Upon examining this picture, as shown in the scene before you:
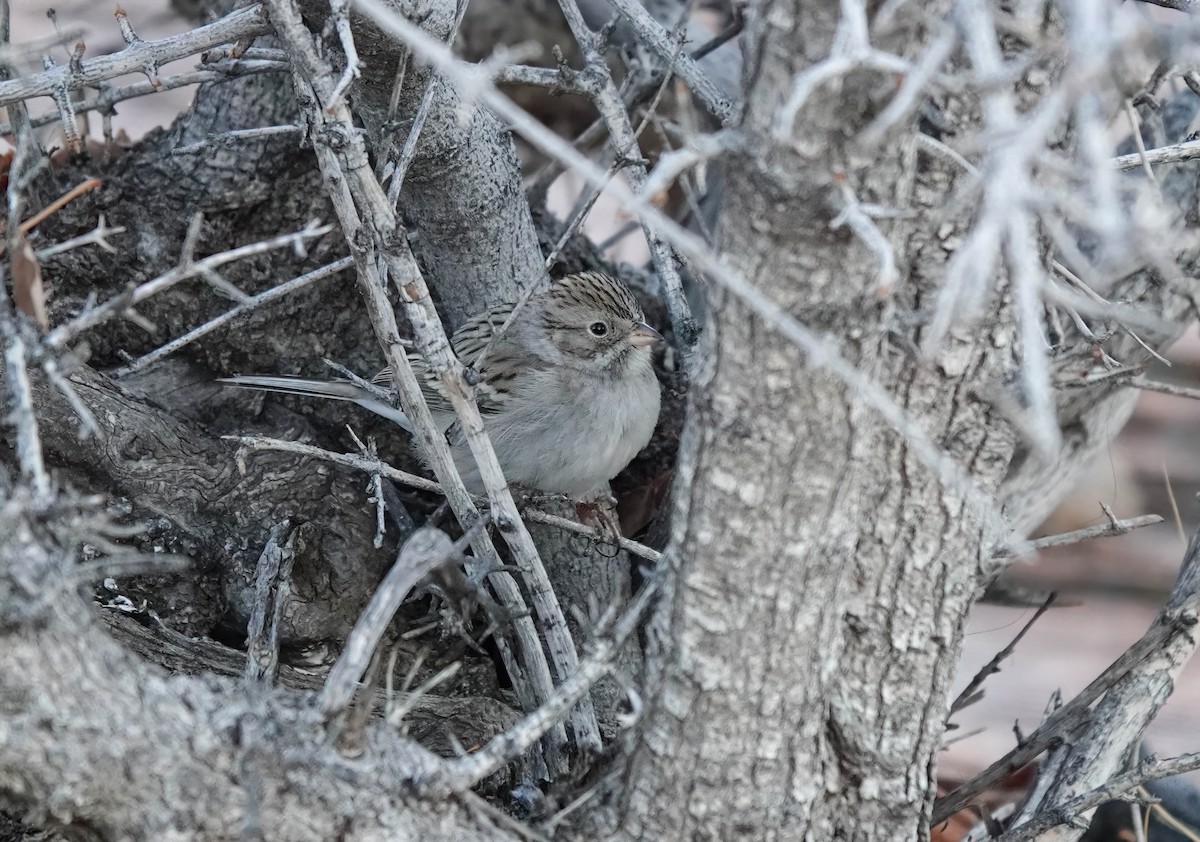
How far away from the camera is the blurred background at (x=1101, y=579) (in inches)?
209

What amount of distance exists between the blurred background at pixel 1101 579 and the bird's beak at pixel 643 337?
223 centimetres

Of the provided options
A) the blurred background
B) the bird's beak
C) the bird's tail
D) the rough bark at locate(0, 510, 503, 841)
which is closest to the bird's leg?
the bird's beak

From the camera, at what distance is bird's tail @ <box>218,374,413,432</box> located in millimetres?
3529

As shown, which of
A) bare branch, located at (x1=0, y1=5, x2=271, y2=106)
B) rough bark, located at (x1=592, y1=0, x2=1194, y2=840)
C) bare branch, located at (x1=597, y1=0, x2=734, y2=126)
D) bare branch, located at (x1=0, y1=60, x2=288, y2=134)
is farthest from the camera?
bare branch, located at (x1=597, y1=0, x2=734, y2=126)

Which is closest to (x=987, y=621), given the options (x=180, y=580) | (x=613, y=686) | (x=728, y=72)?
(x=728, y=72)

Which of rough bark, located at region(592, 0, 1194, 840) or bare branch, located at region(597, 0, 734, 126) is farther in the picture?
bare branch, located at region(597, 0, 734, 126)

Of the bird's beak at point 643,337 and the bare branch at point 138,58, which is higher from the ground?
the bare branch at point 138,58

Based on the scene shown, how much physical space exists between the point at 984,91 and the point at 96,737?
58.3 inches

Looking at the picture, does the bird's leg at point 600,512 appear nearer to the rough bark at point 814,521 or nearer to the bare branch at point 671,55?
the bare branch at point 671,55

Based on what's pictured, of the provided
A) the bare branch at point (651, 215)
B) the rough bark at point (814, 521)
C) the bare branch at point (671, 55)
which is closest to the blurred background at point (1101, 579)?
the bare branch at point (671, 55)

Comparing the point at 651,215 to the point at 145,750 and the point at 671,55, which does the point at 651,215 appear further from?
the point at 671,55

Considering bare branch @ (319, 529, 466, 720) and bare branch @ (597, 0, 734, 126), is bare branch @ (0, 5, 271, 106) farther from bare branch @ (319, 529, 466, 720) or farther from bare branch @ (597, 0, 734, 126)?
bare branch @ (319, 529, 466, 720)

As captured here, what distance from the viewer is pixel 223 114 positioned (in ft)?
11.9

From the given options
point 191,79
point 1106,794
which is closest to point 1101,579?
point 1106,794
